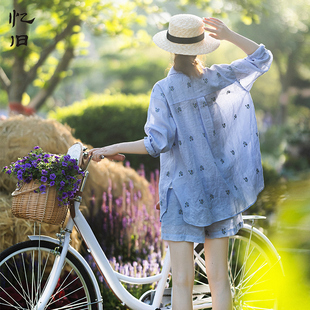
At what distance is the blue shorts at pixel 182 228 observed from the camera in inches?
76.6

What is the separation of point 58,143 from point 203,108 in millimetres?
1749

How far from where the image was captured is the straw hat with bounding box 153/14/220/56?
196cm

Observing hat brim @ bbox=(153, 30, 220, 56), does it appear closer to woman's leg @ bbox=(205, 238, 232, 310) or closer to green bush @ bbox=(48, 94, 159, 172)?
woman's leg @ bbox=(205, 238, 232, 310)

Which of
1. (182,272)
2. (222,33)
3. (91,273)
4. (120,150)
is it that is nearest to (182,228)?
(182,272)

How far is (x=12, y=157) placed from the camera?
3234 mm

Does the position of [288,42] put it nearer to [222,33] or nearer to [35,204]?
[222,33]

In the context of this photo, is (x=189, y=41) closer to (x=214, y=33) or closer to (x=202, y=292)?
(x=214, y=33)

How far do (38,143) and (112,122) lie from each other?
9.89ft

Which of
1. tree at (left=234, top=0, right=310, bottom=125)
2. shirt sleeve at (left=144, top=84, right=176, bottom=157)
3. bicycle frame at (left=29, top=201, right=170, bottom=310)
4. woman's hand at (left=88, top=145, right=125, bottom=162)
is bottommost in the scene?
tree at (left=234, top=0, right=310, bottom=125)

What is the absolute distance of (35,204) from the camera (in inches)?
78.5

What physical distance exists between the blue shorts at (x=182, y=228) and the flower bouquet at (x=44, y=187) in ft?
1.61

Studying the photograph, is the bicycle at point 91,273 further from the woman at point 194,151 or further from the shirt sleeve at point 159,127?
the shirt sleeve at point 159,127

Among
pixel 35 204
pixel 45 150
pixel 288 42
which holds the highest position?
pixel 35 204

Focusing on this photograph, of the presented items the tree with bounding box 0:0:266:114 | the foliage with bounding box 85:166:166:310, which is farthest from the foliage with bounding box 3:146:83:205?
the tree with bounding box 0:0:266:114
